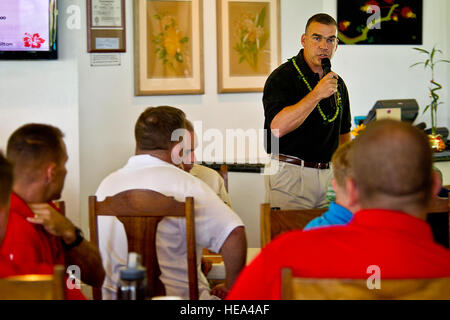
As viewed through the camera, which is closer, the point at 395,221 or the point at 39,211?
the point at 395,221

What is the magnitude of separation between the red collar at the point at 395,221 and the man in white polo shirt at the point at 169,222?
94 cm

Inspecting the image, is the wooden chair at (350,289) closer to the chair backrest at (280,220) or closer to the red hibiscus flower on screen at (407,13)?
the chair backrest at (280,220)

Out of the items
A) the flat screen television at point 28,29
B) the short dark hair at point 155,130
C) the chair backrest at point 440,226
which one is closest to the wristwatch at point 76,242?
the short dark hair at point 155,130

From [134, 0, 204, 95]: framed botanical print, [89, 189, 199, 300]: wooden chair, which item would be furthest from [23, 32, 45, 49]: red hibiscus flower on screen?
[89, 189, 199, 300]: wooden chair

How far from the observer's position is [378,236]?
4.47 feet

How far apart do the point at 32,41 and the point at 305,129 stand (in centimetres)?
172

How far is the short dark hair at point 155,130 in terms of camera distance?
2.45 metres

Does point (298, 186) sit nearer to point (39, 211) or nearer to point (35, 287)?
point (39, 211)

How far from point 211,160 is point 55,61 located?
1.20m

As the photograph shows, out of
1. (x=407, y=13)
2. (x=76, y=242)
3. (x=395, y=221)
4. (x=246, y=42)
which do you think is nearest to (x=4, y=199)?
(x=76, y=242)
